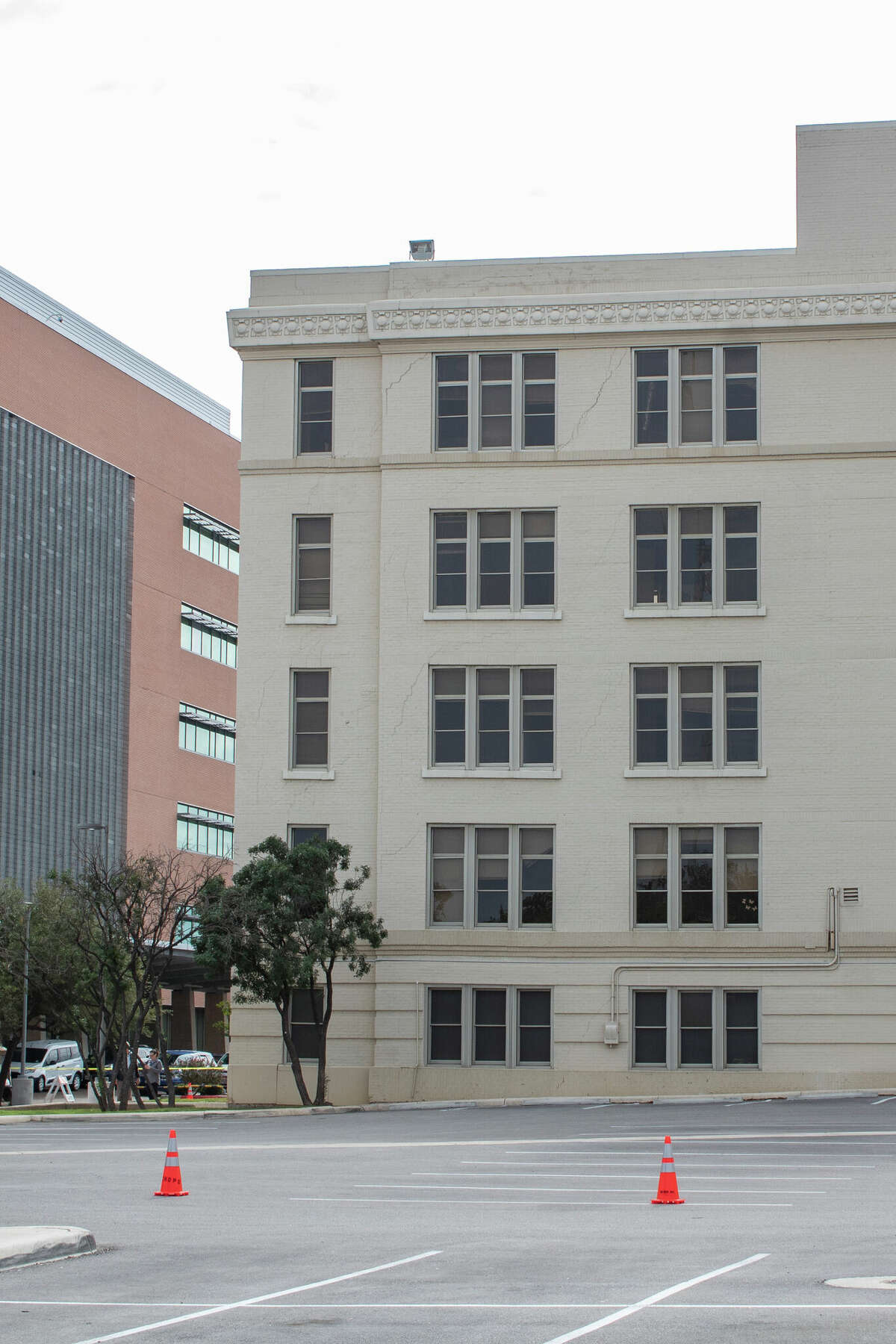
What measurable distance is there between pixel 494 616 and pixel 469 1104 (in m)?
11.2

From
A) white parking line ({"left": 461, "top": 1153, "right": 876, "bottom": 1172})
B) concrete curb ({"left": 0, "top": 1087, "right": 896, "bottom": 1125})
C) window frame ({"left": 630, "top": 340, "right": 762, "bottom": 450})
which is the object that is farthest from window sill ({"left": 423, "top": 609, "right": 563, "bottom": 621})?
white parking line ({"left": 461, "top": 1153, "right": 876, "bottom": 1172})

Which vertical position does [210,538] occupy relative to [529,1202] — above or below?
above

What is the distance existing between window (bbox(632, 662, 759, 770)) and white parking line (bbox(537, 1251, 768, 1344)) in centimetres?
2827

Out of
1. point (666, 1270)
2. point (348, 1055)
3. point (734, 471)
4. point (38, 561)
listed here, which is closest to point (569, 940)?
point (348, 1055)

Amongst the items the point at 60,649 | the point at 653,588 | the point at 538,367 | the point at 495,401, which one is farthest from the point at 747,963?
the point at 60,649

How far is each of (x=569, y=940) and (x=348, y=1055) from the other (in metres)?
5.80

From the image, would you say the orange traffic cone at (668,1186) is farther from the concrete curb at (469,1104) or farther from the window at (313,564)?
the window at (313,564)

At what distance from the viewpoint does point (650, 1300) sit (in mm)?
10961

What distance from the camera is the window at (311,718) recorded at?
140 feet

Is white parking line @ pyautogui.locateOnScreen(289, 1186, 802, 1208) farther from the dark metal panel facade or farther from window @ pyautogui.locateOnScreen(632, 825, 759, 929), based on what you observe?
the dark metal panel facade

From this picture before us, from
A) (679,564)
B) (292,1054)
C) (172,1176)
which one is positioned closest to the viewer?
(172,1176)

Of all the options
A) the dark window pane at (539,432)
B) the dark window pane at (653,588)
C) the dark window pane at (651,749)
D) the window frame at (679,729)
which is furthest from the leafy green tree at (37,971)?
the dark window pane at (539,432)

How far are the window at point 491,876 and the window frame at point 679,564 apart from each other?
5911 mm

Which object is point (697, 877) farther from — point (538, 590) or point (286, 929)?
point (286, 929)
